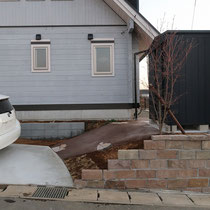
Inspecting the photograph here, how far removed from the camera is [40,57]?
29.8 ft

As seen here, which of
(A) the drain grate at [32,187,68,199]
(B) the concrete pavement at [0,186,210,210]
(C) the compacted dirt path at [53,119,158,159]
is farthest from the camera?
(C) the compacted dirt path at [53,119,158,159]

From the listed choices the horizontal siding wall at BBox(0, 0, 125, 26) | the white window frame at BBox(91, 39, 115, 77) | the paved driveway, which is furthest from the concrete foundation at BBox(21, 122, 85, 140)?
the horizontal siding wall at BBox(0, 0, 125, 26)

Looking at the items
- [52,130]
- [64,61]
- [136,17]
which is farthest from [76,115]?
[136,17]

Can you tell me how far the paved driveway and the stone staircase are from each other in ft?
1.72

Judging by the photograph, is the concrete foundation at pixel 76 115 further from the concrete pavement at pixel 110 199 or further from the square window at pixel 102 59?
the concrete pavement at pixel 110 199

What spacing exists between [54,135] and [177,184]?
190 inches

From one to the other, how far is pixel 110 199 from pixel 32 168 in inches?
74.6

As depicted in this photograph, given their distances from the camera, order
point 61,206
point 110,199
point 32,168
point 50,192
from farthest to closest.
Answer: point 32,168 → point 50,192 → point 110,199 → point 61,206

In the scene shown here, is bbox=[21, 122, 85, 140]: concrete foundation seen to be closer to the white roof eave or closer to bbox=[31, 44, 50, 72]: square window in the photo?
bbox=[31, 44, 50, 72]: square window

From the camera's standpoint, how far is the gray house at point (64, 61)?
29.3 ft

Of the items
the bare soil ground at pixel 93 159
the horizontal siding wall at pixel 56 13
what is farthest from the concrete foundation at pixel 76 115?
the bare soil ground at pixel 93 159

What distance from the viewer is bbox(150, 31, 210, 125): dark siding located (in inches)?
212

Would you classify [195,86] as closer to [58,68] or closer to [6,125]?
[6,125]

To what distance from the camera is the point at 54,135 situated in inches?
312
